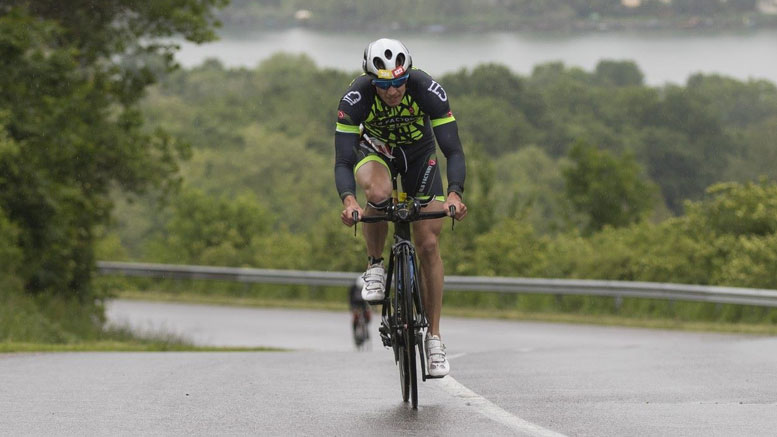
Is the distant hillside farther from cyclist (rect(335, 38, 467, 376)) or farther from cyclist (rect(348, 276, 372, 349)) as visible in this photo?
cyclist (rect(335, 38, 467, 376))

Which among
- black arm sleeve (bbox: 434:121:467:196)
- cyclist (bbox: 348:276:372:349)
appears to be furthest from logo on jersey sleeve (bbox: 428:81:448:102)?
cyclist (bbox: 348:276:372:349)


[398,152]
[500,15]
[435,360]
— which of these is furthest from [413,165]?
[500,15]

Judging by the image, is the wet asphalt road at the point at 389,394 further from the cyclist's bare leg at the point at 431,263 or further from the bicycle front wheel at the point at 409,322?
the cyclist's bare leg at the point at 431,263

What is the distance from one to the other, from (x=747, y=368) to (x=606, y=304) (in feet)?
53.9

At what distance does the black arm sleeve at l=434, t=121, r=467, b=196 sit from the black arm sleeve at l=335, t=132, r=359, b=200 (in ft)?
1.72

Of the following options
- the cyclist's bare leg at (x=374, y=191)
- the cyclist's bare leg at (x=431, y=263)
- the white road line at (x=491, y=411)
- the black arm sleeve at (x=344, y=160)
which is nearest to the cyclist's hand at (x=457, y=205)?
the cyclist's bare leg at (x=431, y=263)

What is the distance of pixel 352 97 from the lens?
24.5 ft

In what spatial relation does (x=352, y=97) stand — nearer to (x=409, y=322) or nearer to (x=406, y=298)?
(x=406, y=298)

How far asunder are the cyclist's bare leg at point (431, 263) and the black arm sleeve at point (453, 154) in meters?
0.27

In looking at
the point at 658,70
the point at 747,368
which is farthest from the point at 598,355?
the point at 658,70

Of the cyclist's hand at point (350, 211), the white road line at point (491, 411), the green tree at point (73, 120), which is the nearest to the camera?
the white road line at point (491, 411)

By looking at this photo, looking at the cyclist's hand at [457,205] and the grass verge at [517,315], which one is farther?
the grass verge at [517,315]

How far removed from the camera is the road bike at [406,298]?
7.31m

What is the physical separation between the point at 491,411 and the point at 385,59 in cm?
211
